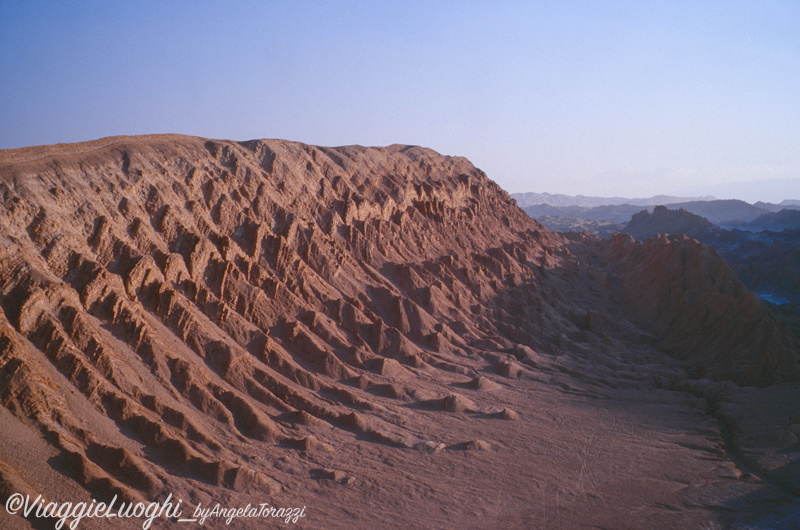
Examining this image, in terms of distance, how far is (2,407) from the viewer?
19.0m

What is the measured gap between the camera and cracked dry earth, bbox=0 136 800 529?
2098 cm

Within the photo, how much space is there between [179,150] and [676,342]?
3988cm

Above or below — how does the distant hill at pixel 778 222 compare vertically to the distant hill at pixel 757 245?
above

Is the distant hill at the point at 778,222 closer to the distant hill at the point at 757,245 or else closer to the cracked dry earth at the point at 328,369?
the distant hill at the point at 757,245

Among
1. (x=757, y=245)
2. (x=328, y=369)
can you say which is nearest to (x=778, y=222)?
(x=757, y=245)

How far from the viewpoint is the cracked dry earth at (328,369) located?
2098 cm

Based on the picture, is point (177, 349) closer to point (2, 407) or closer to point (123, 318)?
point (123, 318)

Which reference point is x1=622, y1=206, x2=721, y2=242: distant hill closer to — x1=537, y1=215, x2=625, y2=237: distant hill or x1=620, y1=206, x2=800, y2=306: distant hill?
x1=620, y1=206, x2=800, y2=306: distant hill

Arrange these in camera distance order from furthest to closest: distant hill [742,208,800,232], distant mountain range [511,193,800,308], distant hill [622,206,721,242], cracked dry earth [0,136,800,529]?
distant hill [742,208,800,232]
distant hill [622,206,721,242]
distant mountain range [511,193,800,308]
cracked dry earth [0,136,800,529]

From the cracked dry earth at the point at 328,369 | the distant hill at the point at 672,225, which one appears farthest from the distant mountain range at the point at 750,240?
the cracked dry earth at the point at 328,369

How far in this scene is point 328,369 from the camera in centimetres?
3197

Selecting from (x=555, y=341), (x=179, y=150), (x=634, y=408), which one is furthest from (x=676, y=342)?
(x=179, y=150)

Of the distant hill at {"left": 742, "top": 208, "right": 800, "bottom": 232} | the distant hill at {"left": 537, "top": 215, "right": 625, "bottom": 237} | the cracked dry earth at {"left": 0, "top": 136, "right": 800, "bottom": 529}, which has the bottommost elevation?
the cracked dry earth at {"left": 0, "top": 136, "right": 800, "bottom": 529}

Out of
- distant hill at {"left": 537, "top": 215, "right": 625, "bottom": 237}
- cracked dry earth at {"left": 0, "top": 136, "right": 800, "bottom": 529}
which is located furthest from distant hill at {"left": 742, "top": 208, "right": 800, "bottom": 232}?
cracked dry earth at {"left": 0, "top": 136, "right": 800, "bottom": 529}
